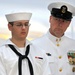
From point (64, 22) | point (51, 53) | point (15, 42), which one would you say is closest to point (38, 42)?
point (51, 53)

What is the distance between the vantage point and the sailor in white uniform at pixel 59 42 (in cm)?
248

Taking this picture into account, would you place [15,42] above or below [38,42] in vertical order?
above

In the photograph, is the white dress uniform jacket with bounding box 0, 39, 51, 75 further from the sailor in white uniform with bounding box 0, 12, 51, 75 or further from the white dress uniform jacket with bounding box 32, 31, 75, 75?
the white dress uniform jacket with bounding box 32, 31, 75, 75

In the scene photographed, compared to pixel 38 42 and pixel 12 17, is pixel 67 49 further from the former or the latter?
pixel 12 17

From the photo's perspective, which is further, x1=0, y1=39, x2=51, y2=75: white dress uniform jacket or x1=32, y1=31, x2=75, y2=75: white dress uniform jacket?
x1=32, y1=31, x2=75, y2=75: white dress uniform jacket

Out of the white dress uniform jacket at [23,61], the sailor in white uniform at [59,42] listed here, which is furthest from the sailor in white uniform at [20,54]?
the sailor in white uniform at [59,42]

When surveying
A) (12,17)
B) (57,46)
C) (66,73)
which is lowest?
(66,73)

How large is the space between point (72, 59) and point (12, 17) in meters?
0.71

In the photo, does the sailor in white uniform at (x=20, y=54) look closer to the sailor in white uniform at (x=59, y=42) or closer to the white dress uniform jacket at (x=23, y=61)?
the white dress uniform jacket at (x=23, y=61)

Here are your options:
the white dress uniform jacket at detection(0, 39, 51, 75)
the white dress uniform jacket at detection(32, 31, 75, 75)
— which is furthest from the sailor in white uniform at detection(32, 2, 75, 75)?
the white dress uniform jacket at detection(0, 39, 51, 75)

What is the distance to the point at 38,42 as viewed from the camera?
8.61 ft

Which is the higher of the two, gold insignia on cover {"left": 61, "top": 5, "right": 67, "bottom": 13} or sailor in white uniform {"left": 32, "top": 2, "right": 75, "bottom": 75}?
gold insignia on cover {"left": 61, "top": 5, "right": 67, "bottom": 13}

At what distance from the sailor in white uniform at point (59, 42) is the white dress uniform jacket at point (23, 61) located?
12.1 inches

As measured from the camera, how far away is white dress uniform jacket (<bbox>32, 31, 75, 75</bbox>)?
253 centimetres
